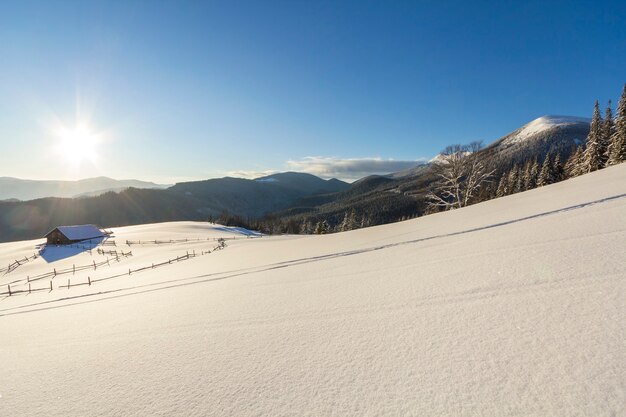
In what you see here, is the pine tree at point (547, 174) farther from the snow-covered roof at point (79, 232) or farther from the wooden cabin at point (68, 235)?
the snow-covered roof at point (79, 232)

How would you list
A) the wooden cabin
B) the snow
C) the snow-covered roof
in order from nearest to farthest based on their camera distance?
the snow → the wooden cabin → the snow-covered roof

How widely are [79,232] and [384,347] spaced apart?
223 ft

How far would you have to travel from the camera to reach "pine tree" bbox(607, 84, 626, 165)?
1152 inches

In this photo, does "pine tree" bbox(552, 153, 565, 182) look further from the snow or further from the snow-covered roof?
the snow-covered roof

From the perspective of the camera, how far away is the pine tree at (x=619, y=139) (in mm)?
29250

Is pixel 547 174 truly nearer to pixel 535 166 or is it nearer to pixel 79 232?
pixel 535 166

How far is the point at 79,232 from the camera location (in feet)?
173

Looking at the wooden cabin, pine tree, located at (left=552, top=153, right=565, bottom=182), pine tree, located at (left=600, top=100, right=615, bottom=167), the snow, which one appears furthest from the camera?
the wooden cabin

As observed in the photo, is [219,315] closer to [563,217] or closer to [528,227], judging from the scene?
[528,227]

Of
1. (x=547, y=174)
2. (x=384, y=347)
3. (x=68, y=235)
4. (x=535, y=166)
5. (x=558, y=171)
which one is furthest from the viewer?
(x=535, y=166)

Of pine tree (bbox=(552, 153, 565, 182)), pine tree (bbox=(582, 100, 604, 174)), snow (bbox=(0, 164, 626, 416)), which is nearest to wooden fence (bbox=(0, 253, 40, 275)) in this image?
snow (bbox=(0, 164, 626, 416))

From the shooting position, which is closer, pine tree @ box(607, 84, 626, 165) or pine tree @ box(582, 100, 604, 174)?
pine tree @ box(607, 84, 626, 165)

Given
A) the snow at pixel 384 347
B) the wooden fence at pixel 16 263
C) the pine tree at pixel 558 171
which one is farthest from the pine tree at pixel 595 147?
the wooden fence at pixel 16 263

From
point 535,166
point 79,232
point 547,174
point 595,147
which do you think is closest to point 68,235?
point 79,232
